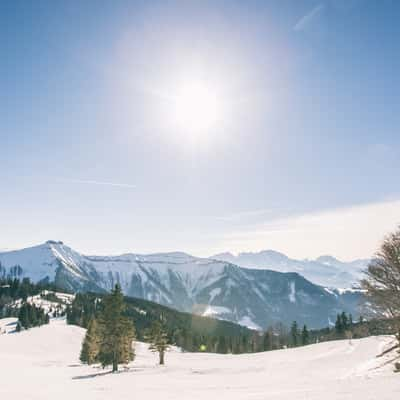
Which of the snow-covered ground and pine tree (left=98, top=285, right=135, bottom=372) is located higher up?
pine tree (left=98, top=285, right=135, bottom=372)

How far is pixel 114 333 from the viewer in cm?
5181

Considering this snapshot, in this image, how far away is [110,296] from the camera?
176 ft

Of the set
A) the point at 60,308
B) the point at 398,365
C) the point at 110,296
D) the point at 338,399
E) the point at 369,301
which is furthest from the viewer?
the point at 60,308

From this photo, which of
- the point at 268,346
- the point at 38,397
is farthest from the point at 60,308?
the point at 38,397

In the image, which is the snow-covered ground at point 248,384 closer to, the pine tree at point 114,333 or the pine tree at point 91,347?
the pine tree at point 114,333

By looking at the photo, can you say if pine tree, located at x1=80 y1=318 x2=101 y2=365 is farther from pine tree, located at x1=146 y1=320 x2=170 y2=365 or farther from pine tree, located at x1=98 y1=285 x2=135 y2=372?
pine tree, located at x1=98 y1=285 x2=135 y2=372

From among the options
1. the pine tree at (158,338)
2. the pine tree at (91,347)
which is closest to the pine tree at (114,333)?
the pine tree at (158,338)

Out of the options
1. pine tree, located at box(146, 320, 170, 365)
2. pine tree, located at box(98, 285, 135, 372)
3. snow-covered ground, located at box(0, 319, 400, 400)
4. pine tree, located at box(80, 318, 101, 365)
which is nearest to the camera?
snow-covered ground, located at box(0, 319, 400, 400)

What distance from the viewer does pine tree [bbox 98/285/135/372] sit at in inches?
2032

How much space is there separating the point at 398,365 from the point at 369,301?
396 cm

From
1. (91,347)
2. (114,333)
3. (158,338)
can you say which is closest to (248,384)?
(114,333)

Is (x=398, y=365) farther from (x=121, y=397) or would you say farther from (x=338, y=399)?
→ (x=121, y=397)

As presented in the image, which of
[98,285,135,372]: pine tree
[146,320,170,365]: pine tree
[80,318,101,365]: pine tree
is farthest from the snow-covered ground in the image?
[80,318,101,365]: pine tree

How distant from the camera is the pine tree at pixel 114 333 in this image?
5162 cm
